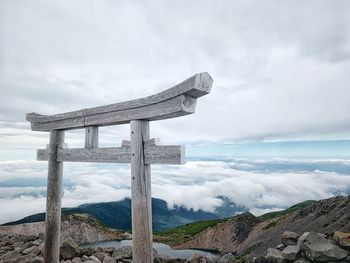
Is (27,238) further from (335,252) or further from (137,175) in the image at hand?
(335,252)

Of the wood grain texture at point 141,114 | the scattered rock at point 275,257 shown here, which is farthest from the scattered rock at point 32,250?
the scattered rock at point 275,257

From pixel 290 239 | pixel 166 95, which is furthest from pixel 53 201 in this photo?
pixel 290 239

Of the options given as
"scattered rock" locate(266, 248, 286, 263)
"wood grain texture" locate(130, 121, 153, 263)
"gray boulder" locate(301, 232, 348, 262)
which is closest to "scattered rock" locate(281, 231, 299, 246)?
"scattered rock" locate(266, 248, 286, 263)

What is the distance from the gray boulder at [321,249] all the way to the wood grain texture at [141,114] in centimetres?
550

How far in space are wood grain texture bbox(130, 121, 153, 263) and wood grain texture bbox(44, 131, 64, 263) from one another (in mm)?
4035

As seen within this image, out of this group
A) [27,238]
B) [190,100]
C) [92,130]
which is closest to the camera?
[190,100]

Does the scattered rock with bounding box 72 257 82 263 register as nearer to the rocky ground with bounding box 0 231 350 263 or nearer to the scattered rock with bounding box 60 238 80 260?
the rocky ground with bounding box 0 231 350 263

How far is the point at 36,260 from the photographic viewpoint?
1028 cm

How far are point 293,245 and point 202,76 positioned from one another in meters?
6.86

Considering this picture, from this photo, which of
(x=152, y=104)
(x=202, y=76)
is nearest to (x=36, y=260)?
(x=152, y=104)

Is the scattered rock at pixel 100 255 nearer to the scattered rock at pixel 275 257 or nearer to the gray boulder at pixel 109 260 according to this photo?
the gray boulder at pixel 109 260

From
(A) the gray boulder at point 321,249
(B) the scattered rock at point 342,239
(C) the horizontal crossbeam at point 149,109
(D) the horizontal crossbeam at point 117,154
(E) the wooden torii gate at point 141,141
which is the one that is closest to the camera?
(C) the horizontal crossbeam at point 149,109

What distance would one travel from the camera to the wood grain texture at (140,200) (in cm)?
654

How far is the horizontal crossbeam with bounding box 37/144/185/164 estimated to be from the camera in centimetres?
625
